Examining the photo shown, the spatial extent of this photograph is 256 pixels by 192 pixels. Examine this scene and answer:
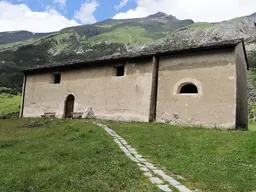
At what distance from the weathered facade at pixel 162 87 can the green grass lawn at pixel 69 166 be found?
835 centimetres

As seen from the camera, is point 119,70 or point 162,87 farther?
point 119,70

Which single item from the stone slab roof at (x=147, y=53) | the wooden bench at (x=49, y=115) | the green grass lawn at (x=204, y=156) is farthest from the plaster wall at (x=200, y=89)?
the wooden bench at (x=49, y=115)

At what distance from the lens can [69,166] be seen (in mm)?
9641

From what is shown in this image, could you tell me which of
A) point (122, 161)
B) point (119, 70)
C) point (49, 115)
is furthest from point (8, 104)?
point (122, 161)

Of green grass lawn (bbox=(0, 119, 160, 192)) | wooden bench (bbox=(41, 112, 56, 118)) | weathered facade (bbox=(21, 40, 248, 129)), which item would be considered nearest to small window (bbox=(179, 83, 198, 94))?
weathered facade (bbox=(21, 40, 248, 129))

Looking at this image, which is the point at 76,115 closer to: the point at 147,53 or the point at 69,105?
the point at 69,105

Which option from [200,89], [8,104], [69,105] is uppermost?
[200,89]

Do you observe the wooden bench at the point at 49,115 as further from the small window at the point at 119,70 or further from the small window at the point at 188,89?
the small window at the point at 188,89

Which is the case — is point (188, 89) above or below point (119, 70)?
below

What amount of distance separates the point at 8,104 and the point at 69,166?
7353 centimetres

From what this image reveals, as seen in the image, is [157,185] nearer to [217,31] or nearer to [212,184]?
[212,184]

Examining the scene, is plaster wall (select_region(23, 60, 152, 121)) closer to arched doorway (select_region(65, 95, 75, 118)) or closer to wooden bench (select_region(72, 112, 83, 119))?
arched doorway (select_region(65, 95, 75, 118))

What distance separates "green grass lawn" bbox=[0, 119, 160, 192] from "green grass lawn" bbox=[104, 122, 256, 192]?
1.31m

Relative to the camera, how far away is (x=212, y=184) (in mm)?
7422
